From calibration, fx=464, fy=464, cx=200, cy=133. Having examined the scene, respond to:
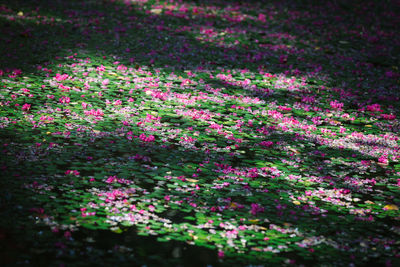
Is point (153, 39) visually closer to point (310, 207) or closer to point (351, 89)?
point (351, 89)

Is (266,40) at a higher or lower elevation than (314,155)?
higher

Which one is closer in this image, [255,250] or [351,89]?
[255,250]

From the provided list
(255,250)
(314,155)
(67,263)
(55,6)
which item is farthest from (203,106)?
(55,6)

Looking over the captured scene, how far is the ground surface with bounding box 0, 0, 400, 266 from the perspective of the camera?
425 centimetres

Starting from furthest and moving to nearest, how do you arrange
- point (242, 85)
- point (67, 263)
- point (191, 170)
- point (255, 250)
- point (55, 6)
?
1. point (55, 6)
2. point (242, 85)
3. point (191, 170)
4. point (255, 250)
5. point (67, 263)

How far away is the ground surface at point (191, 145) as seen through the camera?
4.25 meters

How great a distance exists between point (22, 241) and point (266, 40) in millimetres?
9861

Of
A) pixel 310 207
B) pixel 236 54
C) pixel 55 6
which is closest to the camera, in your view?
pixel 310 207

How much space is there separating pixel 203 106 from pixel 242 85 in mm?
1598

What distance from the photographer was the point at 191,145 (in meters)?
6.44

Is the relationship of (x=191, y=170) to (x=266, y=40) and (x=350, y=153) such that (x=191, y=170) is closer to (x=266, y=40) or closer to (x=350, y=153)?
(x=350, y=153)

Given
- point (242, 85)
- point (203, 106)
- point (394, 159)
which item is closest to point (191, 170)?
point (203, 106)

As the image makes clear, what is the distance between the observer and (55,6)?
13984 mm

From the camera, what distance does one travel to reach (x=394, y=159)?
660 cm
